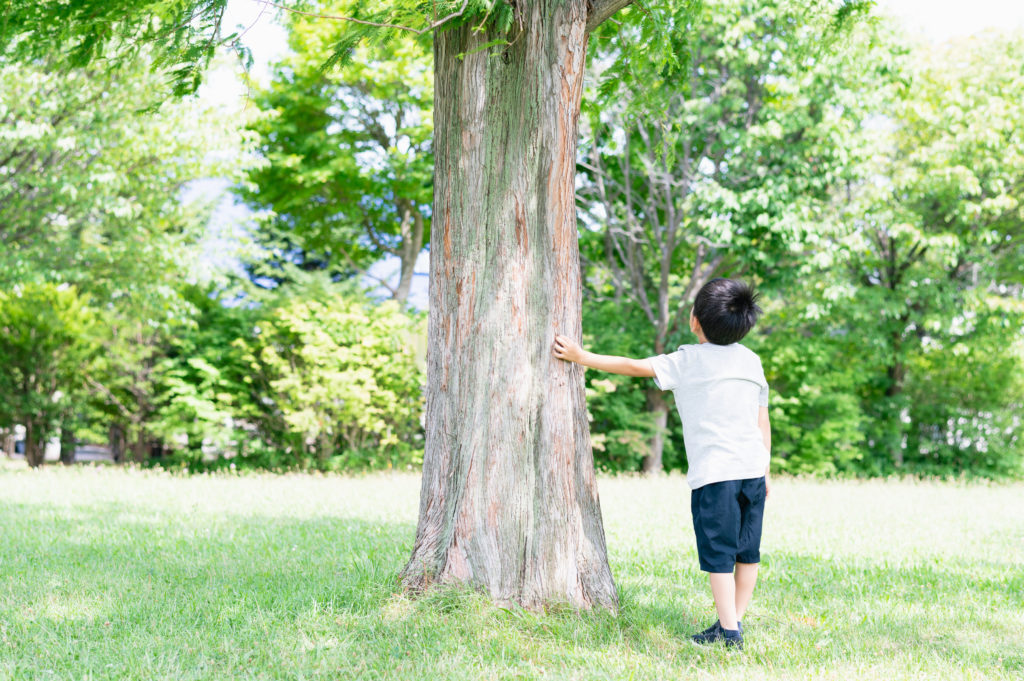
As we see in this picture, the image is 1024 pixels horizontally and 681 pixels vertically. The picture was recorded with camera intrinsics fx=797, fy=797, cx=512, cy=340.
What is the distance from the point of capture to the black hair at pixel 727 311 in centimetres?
378

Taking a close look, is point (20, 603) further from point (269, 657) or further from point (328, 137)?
point (328, 137)

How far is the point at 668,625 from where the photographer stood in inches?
161

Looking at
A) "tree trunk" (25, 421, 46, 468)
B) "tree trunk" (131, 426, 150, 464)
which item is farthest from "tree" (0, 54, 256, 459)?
"tree trunk" (131, 426, 150, 464)

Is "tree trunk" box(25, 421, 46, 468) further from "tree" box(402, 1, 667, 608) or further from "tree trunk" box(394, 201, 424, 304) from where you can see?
"tree" box(402, 1, 667, 608)

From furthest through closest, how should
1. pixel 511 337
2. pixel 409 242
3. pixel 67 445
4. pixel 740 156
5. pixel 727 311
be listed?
pixel 409 242
pixel 67 445
pixel 740 156
pixel 511 337
pixel 727 311

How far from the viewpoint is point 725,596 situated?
145 inches

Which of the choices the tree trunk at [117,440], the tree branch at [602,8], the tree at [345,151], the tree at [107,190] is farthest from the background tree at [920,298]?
the tree trunk at [117,440]

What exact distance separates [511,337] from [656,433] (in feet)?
38.9

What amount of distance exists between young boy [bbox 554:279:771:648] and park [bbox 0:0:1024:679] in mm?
18

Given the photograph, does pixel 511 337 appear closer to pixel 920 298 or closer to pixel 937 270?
pixel 920 298

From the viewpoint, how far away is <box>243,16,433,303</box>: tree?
709 inches

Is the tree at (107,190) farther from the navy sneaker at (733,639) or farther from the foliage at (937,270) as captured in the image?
the foliage at (937,270)

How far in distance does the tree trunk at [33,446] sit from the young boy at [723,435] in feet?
51.1

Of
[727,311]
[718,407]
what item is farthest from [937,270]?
[718,407]
